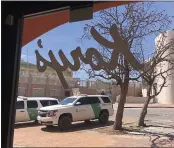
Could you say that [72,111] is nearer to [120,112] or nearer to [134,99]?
[120,112]

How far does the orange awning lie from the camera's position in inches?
100

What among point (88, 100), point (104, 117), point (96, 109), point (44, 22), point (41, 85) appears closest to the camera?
point (44, 22)

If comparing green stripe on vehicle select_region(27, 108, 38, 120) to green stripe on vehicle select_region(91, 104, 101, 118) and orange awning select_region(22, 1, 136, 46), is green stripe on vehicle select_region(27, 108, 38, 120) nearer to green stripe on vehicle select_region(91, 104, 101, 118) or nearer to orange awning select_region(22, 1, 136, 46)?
green stripe on vehicle select_region(91, 104, 101, 118)

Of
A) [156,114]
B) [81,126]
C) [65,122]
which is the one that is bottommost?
[81,126]

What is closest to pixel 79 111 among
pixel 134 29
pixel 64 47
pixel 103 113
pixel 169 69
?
pixel 103 113

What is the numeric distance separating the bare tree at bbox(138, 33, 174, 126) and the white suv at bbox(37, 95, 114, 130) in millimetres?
1200

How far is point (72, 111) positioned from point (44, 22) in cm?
578

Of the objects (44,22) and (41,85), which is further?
(41,85)

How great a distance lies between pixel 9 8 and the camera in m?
2.49

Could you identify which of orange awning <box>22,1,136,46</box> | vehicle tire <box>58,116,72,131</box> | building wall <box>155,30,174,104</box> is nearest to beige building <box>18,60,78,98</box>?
orange awning <box>22,1,136,46</box>

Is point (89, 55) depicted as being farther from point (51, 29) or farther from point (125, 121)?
point (125, 121)

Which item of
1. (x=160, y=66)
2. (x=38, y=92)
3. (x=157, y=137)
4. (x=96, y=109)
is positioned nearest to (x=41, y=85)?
(x=38, y=92)

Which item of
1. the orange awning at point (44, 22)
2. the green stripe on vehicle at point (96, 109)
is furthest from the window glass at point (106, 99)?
the orange awning at point (44, 22)

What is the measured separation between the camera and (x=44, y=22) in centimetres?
300
